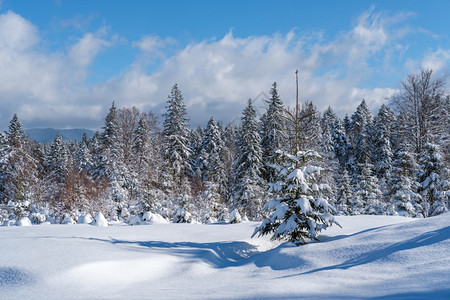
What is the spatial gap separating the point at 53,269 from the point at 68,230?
12.1 feet

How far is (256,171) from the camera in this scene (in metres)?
26.9

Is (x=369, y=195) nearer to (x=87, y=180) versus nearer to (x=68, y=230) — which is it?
(x=68, y=230)

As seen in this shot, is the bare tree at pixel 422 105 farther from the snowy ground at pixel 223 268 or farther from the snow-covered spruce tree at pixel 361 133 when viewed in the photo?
the snow-covered spruce tree at pixel 361 133

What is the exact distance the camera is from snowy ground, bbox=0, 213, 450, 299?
3.27 metres

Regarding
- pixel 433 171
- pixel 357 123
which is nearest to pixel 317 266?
pixel 433 171

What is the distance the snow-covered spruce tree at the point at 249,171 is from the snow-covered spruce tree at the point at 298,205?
15913mm

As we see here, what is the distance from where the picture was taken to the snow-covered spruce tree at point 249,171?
2388cm

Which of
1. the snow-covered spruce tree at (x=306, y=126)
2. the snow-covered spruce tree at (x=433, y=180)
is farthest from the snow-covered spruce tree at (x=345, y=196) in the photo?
the snow-covered spruce tree at (x=433, y=180)

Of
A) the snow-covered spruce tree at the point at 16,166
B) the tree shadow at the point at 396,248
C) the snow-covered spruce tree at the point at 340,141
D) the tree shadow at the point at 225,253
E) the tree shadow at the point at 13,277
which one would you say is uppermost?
the snow-covered spruce tree at the point at 340,141

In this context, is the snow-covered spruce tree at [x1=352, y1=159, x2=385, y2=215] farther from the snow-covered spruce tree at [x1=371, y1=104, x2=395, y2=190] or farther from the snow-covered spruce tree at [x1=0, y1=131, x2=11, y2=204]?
the snow-covered spruce tree at [x1=0, y1=131, x2=11, y2=204]

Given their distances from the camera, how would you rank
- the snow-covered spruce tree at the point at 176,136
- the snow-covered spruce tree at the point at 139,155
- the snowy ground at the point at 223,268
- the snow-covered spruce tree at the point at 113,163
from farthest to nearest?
1. the snow-covered spruce tree at the point at 176,136
2. the snow-covered spruce tree at the point at 139,155
3. the snow-covered spruce tree at the point at 113,163
4. the snowy ground at the point at 223,268

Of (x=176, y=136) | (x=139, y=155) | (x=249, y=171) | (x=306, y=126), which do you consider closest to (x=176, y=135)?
(x=176, y=136)

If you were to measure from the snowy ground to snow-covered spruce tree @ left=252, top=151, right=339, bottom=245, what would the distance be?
0.52 meters

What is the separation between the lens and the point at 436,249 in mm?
4082
